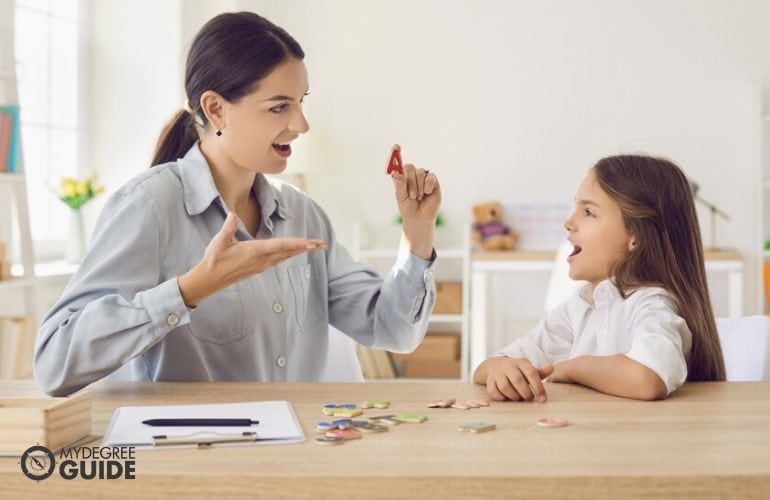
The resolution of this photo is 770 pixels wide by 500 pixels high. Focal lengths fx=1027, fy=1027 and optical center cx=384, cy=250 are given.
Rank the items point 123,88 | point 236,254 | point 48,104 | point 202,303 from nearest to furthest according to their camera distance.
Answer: point 236,254 < point 202,303 < point 48,104 < point 123,88

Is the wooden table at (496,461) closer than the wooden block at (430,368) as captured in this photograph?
Yes

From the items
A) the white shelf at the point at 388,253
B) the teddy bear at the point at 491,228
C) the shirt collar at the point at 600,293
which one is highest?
the shirt collar at the point at 600,293

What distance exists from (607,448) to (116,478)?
1.82ft

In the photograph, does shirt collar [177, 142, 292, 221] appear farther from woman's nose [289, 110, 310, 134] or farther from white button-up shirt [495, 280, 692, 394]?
white button-up shirt [495, 280, 692, 394]

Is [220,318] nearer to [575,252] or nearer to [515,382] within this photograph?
[515,382]

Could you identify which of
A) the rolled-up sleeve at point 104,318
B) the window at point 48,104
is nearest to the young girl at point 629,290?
the rolled-up sleeve at point 104,318

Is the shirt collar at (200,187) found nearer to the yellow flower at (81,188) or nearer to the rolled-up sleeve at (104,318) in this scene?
the rolled-up sleeve at (104,318)

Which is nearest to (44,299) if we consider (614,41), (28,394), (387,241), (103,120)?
(103,120)

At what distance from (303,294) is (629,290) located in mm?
626

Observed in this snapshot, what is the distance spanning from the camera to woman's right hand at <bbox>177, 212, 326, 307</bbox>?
4.74 feet

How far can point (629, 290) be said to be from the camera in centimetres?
185

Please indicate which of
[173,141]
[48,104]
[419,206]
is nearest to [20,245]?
[48,104]

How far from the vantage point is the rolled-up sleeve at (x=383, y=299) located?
1.98 metres

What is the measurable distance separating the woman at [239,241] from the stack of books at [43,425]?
30cm
